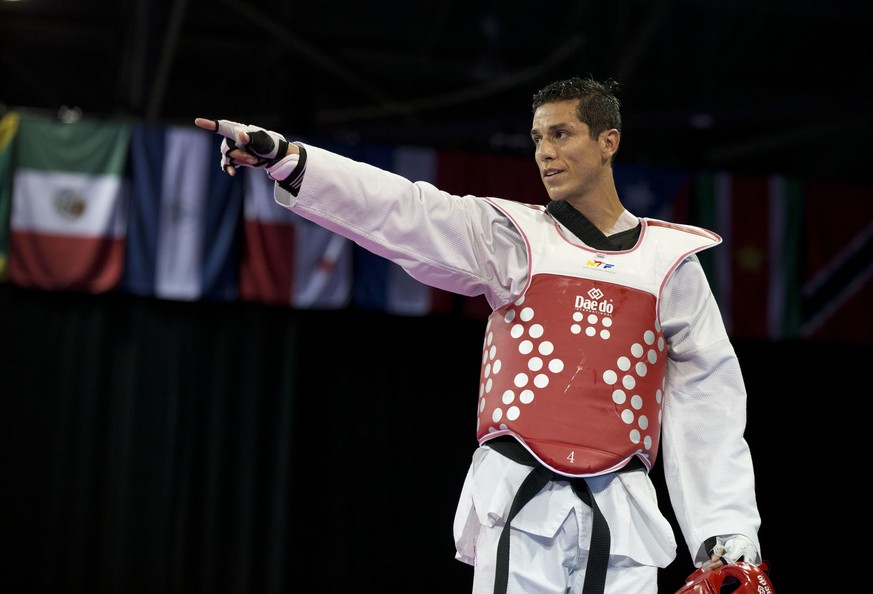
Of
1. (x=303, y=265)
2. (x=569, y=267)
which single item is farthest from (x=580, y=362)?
(x=303, y=265)

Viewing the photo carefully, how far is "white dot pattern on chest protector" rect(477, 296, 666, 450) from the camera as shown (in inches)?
93.1

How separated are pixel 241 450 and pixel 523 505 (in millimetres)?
4378

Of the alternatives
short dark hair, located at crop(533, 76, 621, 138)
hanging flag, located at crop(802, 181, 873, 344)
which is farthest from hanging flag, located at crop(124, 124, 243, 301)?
short dark hair, located at crop(533, 76, 621, 138)

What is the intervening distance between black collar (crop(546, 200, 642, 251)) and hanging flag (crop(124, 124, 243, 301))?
155 inches

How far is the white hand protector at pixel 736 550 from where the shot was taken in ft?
7.65

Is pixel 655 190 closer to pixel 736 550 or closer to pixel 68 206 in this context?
pixel 68 206

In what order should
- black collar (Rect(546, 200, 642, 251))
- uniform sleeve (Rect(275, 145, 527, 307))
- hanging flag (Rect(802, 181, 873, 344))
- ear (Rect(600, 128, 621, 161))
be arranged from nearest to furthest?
uniform sleeve (Rect(275, 145, 527, 307)) → black collar (Rect(546, 200, 642, 251)) → ear (Rect(600, 128, 621, 161)) → hanging flag (Rect(802, 181, 873, 344))

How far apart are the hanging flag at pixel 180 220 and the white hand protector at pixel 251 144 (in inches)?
163

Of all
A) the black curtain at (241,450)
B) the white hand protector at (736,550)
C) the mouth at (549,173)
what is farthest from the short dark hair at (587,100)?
the black curtain at (241,450)

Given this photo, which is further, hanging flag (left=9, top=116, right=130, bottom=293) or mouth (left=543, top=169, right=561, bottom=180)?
hanging flag (left=9, top=116, right=130, bottom=293)

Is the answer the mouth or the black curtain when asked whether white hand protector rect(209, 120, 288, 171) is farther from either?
the black curtain

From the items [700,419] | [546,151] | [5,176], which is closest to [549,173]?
[546,151]

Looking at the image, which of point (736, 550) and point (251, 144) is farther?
point (736, 550)

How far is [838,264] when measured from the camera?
6574mm
